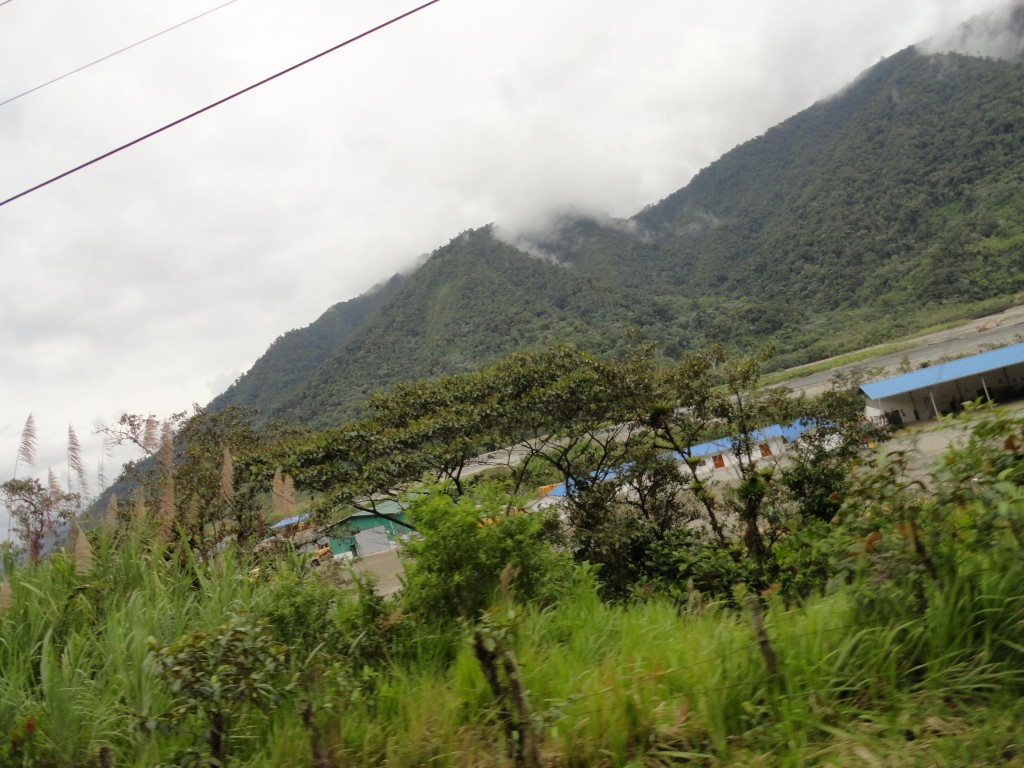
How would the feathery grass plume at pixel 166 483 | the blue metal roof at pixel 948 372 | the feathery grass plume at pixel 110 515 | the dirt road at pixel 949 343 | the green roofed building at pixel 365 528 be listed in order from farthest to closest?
the dirt road at pixel 949 343 < the blue metal roof at pixel 948 372 < the green roofed building at pixel 365 528 < the feathery grass plume at pixel 110 515 < the feathery grass plume at pixel 166 483

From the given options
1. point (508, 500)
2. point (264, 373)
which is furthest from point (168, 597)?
point (264, 373)

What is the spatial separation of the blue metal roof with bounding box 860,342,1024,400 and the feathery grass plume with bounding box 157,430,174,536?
31371 mm

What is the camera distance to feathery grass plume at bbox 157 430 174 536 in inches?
151

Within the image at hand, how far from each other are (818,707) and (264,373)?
89.1 metres

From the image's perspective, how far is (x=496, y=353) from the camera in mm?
64125

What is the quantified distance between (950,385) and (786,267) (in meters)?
59.2

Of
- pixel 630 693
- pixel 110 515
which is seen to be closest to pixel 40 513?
pixel 110 515

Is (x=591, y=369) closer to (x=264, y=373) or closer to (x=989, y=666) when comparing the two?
(x=989, y=666)

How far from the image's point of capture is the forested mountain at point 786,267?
60.2m

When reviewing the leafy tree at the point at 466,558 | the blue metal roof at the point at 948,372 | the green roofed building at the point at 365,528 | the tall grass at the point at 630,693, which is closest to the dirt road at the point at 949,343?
the blue metal roof at the point at 948,372

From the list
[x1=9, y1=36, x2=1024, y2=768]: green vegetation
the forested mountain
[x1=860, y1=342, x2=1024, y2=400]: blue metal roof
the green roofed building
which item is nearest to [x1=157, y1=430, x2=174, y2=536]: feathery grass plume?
[x1=9, y1=36, x2=1024, y2=768]: green vegetation

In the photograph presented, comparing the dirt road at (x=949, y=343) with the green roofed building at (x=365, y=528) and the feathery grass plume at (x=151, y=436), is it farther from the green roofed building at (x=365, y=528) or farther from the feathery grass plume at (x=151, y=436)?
the feathery grass plume at (x=151, y=436)

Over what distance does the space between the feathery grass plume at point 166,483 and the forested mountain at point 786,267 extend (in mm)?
38124

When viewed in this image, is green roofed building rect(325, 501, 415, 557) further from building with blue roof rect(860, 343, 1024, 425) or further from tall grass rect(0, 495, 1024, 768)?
building with blue roof rect(860, 343, 1024, 425)
